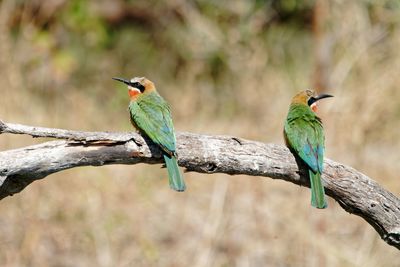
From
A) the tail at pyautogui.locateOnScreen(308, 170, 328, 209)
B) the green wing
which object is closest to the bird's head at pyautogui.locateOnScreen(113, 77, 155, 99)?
the green wing

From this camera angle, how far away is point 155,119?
347 centimetres

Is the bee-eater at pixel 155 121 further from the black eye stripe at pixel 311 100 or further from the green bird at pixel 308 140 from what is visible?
the black eye stripe at pixel 311 100

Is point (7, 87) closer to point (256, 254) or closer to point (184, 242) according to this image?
point (184, 242)

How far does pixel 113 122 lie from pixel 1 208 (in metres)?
2.20

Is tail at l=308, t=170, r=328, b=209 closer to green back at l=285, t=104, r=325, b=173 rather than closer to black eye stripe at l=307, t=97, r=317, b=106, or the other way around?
green back at l=285, t=104, r=325, b=173

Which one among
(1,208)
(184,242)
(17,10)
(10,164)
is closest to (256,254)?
(184,242)

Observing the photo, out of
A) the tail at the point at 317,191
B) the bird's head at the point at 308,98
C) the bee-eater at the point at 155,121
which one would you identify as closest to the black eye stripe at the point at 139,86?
the bee-eater at the point at 155,121

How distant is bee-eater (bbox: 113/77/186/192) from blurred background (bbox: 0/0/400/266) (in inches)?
72.3

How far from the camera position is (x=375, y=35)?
724 cm

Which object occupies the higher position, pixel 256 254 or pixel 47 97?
pixel 47 97

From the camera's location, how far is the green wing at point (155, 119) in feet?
10.3

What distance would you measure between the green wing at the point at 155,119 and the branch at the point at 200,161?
6 cm

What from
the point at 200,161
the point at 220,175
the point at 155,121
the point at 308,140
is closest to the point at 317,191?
the point at 308,140

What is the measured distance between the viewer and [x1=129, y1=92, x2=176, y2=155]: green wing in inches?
124
